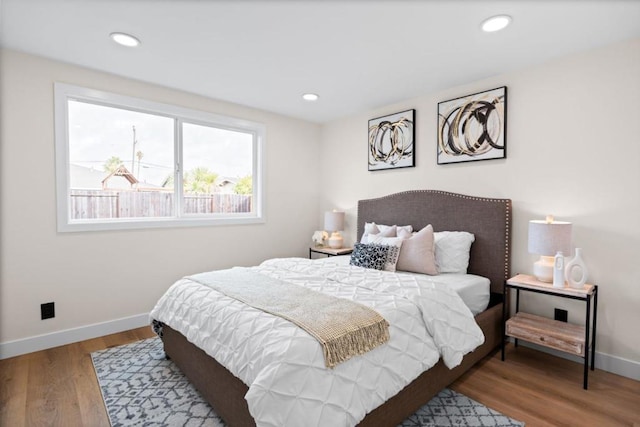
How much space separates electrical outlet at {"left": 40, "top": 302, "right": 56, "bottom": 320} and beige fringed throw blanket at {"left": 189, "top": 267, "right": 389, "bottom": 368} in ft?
5.18

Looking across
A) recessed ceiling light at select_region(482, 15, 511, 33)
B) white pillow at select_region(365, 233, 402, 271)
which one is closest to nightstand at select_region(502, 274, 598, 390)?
white pillow at select_region(365, 233, 402, 271)

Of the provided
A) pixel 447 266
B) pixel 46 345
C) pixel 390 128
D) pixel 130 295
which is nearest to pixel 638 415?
pixel 447 266

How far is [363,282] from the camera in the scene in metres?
2.32

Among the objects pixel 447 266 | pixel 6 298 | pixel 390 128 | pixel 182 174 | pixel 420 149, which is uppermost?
pixel 390 128

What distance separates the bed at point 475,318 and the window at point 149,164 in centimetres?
140

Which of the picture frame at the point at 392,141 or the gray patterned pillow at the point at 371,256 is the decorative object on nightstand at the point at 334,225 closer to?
the picture frame at the point at 392,141

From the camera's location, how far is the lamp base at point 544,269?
2.50m

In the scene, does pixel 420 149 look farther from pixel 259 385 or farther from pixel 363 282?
pixel 259 385

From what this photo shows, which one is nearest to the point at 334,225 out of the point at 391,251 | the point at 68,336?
the point at 391,251

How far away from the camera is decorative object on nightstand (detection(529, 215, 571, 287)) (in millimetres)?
2355

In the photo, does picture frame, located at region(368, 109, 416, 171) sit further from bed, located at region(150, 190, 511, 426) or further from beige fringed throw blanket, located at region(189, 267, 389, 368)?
beige fringed throw blanket, located at region(189, 267, 389, 368)

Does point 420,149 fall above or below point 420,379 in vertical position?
above

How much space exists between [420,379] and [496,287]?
4.92ft

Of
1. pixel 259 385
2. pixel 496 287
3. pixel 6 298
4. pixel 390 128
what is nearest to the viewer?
pixel 259 385
